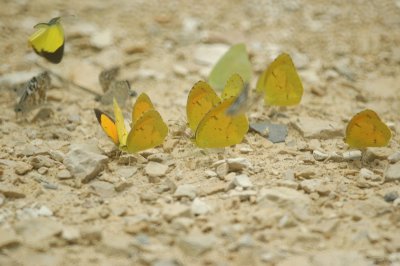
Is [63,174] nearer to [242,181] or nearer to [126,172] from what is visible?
[126,172]

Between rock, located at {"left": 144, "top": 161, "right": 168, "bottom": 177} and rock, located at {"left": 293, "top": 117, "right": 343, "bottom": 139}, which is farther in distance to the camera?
rock, located at {"left": 293, "top": 117, "right": 343, "bottom": 139}

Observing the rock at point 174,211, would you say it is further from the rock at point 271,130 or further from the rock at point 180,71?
the rock at point 180,71

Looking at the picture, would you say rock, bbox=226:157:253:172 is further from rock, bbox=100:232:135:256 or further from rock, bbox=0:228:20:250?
→ rock, bbox=0:228:20:250

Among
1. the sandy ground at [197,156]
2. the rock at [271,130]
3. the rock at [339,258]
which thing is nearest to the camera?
the rock at [339,258]

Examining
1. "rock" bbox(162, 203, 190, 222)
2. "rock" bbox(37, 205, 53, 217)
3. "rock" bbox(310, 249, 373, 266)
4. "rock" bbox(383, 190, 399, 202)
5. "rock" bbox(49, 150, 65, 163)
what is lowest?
"rock" bbox(310, 249, 373, 266)

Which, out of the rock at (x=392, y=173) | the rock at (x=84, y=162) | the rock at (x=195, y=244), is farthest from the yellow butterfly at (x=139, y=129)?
the rock at (x=392, y=173)

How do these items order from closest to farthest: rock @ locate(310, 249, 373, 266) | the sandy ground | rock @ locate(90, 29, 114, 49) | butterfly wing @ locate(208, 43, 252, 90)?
rock @ locate(310, 249, 373, 266), the sandy ground, butterfly wing @ locate(208, 43, 252, 90), rock @ locate(90, 29, 114, 49)

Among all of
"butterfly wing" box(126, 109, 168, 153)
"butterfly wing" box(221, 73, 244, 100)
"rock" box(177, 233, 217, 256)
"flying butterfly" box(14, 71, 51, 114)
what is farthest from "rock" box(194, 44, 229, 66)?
"rock" box(177, 233, 217, 256)
